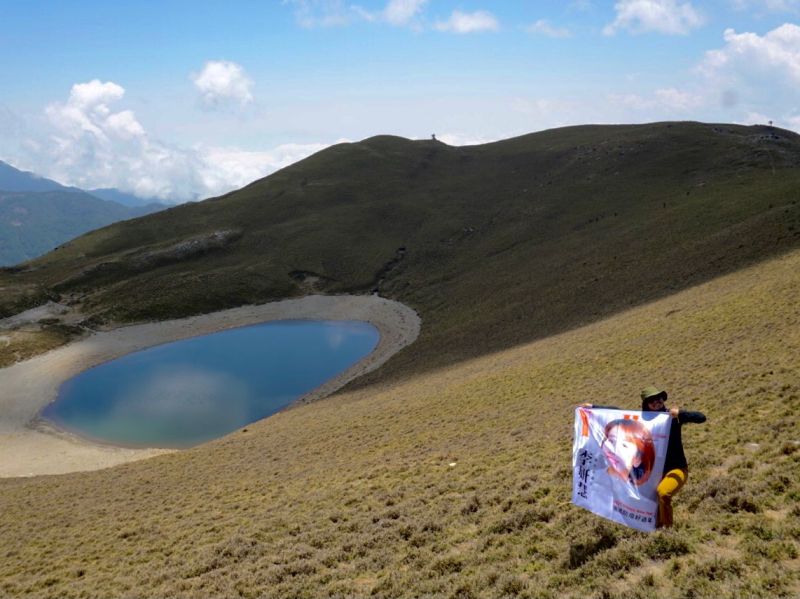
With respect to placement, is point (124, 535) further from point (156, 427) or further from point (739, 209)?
point (739, 209)

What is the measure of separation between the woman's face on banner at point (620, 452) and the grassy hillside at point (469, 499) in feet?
4.55

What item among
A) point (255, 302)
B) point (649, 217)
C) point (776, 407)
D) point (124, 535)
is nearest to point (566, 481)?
point (776, 407)

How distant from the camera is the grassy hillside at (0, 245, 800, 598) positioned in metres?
9.65

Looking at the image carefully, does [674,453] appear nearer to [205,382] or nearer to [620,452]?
[620,452]

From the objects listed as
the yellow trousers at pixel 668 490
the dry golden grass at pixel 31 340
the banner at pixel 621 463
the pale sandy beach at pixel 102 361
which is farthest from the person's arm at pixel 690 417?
the dry golden grass at pixel 31 340

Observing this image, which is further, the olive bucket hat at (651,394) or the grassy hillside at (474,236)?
the grassy hillside at (474,236)

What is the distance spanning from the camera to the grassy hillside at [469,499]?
9648 mm

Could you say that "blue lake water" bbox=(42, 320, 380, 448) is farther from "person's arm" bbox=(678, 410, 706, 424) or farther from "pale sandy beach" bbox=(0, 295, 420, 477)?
"person's arm" bbox=(678, 410, 706, 424)

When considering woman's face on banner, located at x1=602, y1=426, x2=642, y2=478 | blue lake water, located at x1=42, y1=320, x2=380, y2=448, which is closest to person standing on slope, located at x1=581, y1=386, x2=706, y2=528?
woman's face on banner, located at x1=602, y1=426, x2=642, y2=478

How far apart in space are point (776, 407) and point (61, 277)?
103 meters

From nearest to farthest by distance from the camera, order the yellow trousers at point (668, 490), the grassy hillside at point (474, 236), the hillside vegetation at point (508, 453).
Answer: the yellow trousers at point (668, 490) < the hillside vegetation at point (508, 453) < the grassy hillside at point (474, 236)

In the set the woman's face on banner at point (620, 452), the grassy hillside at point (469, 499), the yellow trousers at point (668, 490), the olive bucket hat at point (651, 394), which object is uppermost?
the olive bucket hat at point (651, 394)

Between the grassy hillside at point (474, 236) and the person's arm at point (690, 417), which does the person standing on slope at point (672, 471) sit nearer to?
the person's arm at point (690, 417)

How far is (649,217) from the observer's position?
2813 inches
